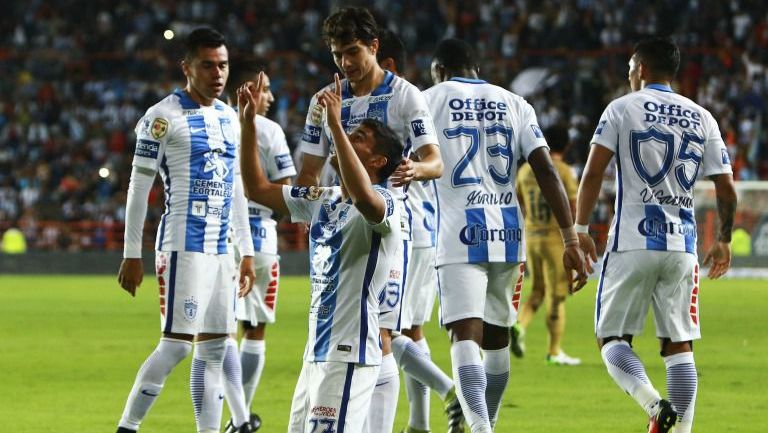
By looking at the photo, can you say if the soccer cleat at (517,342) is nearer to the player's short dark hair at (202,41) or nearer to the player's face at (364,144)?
the player's short dark hair at (202,41)

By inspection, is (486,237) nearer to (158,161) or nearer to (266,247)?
(158,161)

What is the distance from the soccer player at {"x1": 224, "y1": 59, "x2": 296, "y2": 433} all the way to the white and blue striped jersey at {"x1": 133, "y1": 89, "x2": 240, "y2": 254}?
0.98 m

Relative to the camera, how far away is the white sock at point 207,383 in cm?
750

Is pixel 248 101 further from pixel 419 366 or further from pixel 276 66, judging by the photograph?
pixel 276 66

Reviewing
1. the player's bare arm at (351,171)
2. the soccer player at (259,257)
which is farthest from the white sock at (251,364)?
the player's bare arm at (351,171)

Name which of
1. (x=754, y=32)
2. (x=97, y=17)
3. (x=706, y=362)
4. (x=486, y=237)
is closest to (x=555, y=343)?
(x=706, y=362)

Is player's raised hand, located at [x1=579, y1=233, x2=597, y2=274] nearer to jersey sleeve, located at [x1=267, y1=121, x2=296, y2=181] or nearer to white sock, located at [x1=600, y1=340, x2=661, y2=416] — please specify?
white sock, located at [x1=600, y1=340, x2=661, y2=416]

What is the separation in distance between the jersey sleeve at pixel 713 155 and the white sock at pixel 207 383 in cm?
283

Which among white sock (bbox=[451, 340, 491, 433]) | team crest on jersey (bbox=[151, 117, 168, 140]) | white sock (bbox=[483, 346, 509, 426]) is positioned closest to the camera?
white sock (bbox=[451, 340, 491, 433])

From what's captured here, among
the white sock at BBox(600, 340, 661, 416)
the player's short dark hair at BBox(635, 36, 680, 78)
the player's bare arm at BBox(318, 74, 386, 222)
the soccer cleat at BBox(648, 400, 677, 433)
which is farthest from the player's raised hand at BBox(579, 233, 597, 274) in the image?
the player's bare arm at BBox(318, 74, 386, 222)

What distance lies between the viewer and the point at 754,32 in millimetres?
33625

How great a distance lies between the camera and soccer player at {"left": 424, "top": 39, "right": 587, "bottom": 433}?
24.1 feet

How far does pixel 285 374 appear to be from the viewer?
12.1 m

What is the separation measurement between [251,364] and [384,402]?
289 cm
